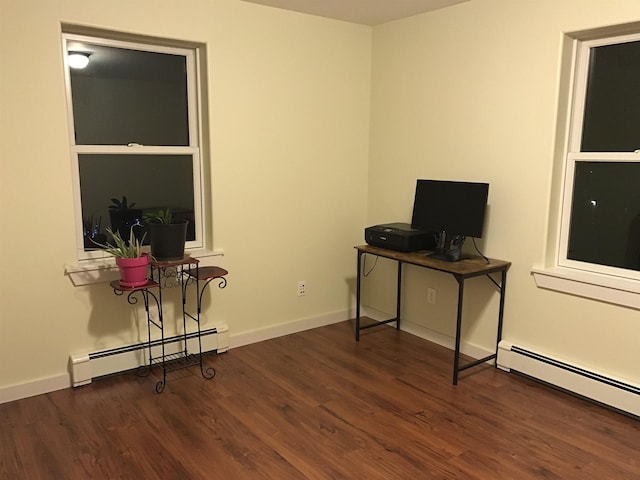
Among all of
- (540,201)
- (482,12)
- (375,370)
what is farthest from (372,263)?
(482,12)

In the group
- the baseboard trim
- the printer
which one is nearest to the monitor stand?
the printer

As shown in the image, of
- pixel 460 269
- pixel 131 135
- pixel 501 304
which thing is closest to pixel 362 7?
pixel 131 135

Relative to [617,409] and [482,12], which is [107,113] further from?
[617,409]

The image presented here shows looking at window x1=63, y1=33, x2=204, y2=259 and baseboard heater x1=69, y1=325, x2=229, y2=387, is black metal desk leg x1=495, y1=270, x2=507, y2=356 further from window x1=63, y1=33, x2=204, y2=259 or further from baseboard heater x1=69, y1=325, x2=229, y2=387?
window x1=63, y1=33, x2=204, y2=259

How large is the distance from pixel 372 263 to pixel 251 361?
1.39 metres

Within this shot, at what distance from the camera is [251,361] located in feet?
11.7

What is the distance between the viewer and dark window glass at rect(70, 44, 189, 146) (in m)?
3.17

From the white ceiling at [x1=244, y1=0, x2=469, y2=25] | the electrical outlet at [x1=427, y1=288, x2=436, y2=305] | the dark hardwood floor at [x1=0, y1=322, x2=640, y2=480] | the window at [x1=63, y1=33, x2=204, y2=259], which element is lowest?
the dark hardwood floor at [x1=0, y1=322, x2=640, y2=480]

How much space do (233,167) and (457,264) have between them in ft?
5.44

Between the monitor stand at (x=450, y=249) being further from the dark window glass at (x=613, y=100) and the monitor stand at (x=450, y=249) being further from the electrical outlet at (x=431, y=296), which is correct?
the dark window glass at (x=613, y=100)

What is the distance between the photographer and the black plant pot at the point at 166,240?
3051 mm

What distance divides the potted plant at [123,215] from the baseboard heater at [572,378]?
8.39 feet

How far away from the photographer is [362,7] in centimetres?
361

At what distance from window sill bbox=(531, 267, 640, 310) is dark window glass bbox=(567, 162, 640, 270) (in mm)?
130
